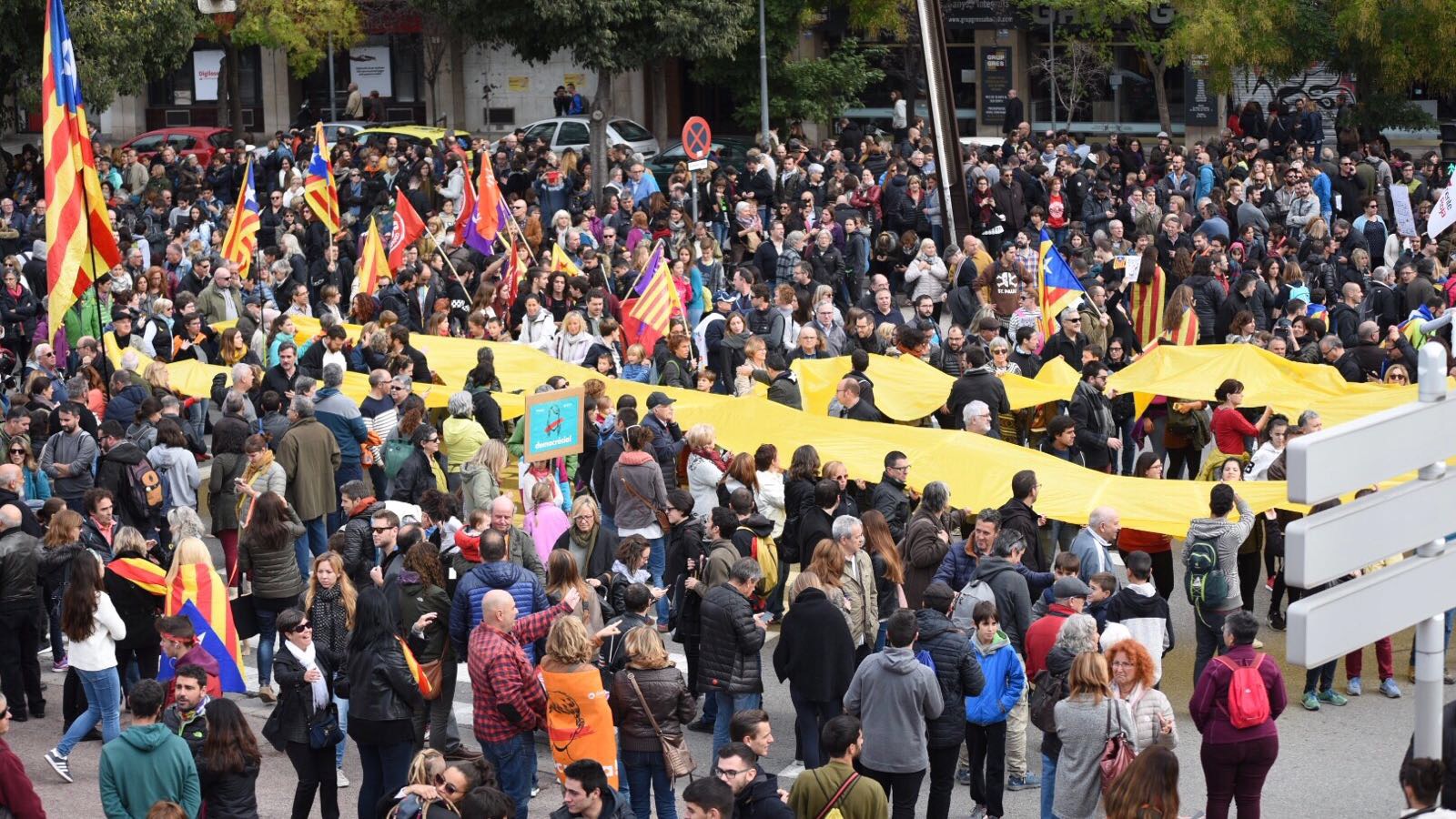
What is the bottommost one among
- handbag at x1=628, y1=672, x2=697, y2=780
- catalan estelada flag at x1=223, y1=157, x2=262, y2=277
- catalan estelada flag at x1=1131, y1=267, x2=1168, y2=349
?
handbag at x1=628, y1=672, x2=697, y2=780

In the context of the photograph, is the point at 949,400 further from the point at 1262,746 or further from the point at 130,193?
the point at 130,193

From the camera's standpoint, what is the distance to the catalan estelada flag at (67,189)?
16000 millimetres

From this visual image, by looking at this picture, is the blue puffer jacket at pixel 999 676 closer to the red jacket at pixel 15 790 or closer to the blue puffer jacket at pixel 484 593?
the blue puffer jacket at pixel 484 593

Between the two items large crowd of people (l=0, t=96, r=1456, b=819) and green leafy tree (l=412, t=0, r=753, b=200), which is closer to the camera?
large crowd of people (l=0, t=96, r=1456, b=819)

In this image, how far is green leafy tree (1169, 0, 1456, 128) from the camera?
98.5 feet

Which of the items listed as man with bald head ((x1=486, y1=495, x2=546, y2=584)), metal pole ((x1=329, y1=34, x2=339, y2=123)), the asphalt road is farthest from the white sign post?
metal pole ((x1=329, y1=34, x2=339, y2=123))

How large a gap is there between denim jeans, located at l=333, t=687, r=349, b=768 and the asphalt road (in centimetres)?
13

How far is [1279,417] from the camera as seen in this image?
1402cm

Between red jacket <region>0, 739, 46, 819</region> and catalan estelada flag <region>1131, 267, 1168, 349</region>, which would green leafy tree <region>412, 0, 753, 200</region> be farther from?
red jacket <region>0, 739, 46, 819</region>

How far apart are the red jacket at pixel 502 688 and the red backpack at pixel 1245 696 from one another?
11.1 feet

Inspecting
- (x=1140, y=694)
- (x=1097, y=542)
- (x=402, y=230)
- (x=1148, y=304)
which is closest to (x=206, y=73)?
(x=402, y=230)

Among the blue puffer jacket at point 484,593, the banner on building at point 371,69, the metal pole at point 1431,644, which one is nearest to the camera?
the metal pole at point 1431,644

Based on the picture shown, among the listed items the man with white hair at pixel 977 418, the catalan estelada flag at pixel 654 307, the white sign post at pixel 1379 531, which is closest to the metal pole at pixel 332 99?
the catalan estelada flag at pixel 654 307

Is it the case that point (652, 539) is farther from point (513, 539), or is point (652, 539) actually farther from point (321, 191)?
point (321, 191)
